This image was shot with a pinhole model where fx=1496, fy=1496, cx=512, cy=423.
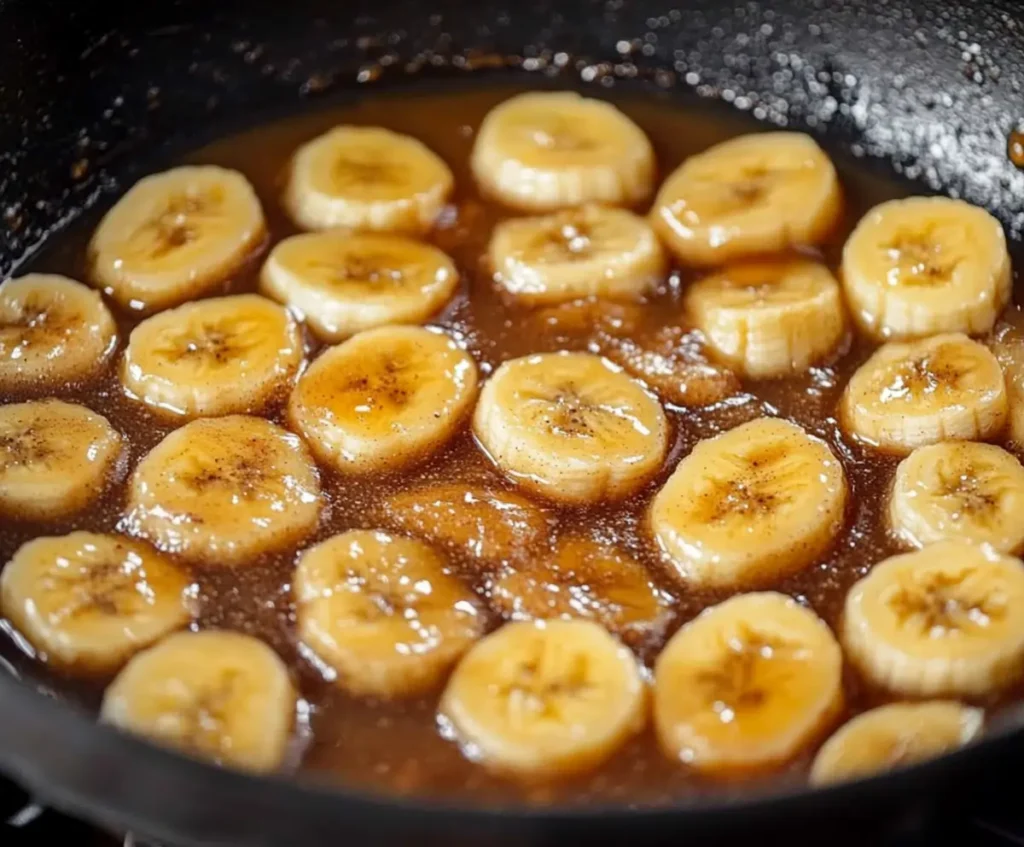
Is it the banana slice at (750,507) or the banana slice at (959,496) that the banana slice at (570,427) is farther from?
the banana slice at (959,496)

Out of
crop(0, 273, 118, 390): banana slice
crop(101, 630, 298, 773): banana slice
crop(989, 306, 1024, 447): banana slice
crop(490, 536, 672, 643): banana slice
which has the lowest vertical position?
crop(490, 536, 672, 643): banana slice

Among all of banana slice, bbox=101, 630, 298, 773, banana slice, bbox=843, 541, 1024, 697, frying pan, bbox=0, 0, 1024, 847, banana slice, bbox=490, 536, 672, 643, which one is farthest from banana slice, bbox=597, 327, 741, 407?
banana slice, bbox=101, 630, 298, 773

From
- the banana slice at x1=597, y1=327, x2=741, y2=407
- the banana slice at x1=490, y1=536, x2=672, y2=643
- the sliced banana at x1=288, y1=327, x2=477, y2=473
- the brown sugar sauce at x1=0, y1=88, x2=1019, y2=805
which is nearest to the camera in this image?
the brown sugar sauce at x1=0, y1=88, x2=1019, y2=805

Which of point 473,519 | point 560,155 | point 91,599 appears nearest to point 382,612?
point 473,519

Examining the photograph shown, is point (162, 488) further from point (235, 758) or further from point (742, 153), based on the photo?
point (742, 153)

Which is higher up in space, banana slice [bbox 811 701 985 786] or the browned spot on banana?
the browned spot on banana

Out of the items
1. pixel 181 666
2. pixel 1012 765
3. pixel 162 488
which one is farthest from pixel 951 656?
pixel 162 488

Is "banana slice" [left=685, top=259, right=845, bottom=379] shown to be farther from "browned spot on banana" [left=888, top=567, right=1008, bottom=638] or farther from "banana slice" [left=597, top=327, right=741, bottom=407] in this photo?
"browned spot on banana" [left=888, top=567, right=1008, bottom=638]
